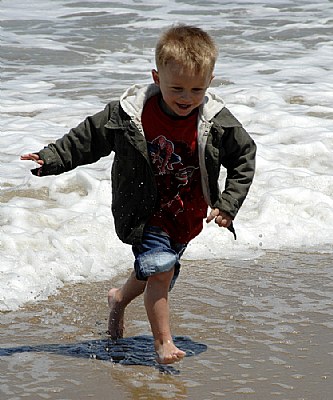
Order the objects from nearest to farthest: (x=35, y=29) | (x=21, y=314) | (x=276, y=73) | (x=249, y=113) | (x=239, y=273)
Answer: (x=21, y=314)
(x=239, y=273)
(x=249, y=113)
(x=276, y=73)
(x=35, y=29)

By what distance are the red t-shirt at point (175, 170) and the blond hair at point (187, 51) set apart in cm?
25

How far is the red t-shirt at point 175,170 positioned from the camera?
141 inches

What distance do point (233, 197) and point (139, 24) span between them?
11.2m

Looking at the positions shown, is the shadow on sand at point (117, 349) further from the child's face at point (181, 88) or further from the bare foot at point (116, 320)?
the child's face at point (181, 88)

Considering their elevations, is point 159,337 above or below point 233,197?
below

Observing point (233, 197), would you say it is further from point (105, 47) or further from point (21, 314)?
point (105, 47)

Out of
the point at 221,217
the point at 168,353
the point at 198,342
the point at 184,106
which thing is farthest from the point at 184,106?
the point at 198,342

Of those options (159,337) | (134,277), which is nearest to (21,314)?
(134,277)

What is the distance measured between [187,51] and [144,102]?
0.35 meters

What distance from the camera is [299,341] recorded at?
3863 millimetres

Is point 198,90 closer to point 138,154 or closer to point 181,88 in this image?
point 181,88

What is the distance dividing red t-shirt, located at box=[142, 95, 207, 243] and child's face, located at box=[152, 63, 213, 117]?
0.10 m

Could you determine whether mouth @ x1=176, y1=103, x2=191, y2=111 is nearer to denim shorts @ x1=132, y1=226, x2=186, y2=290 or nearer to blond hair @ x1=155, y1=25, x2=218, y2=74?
blond hair @ x1=155, y1=25, x2=218, y2=74

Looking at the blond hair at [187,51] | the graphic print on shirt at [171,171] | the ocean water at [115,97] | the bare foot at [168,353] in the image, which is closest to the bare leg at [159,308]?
the bare foot at [168,353]
